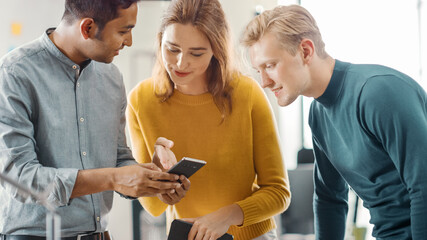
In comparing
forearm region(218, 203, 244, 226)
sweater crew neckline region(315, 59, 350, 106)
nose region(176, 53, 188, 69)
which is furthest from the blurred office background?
sweater crew neckline region(315, 59, 350, 106)

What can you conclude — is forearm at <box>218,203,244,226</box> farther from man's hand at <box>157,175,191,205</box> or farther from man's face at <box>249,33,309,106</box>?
man's face at <box>249,33,309,106</box>

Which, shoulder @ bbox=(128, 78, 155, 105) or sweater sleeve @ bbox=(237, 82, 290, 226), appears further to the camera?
shoulder @ bbox=(128, 78, 155, 105)

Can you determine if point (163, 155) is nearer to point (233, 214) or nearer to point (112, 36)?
point (233, 214)

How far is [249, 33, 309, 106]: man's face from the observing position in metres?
1.49

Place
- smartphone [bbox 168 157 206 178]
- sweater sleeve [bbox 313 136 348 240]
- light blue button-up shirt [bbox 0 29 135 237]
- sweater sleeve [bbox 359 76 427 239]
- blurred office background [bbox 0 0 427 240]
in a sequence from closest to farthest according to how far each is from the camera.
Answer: sweater sleeve [bbox 359 76 427 239] → light blue button-up shirt [bbox 0 29 135 237] → smartphone [bbox 168 157 206 178] → sweater sleeve [bbox 313 136 348 240] → blurred office background [bbox 0 0 427 240]

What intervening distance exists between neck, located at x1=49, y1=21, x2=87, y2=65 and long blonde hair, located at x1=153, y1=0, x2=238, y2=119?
0.37 meters

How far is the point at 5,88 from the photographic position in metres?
1.35

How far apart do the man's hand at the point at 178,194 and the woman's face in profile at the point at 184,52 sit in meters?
0.38

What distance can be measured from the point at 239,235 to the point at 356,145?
0.62 metres

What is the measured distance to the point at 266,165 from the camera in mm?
1770

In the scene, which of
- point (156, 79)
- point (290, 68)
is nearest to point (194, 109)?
point (156, 79)

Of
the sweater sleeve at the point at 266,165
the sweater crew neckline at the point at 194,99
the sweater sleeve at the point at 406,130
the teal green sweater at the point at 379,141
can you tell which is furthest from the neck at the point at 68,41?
the sweater sleeve at the point at 406,130

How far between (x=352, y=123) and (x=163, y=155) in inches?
25.4

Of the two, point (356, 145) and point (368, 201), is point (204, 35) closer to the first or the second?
point (356, 145)
